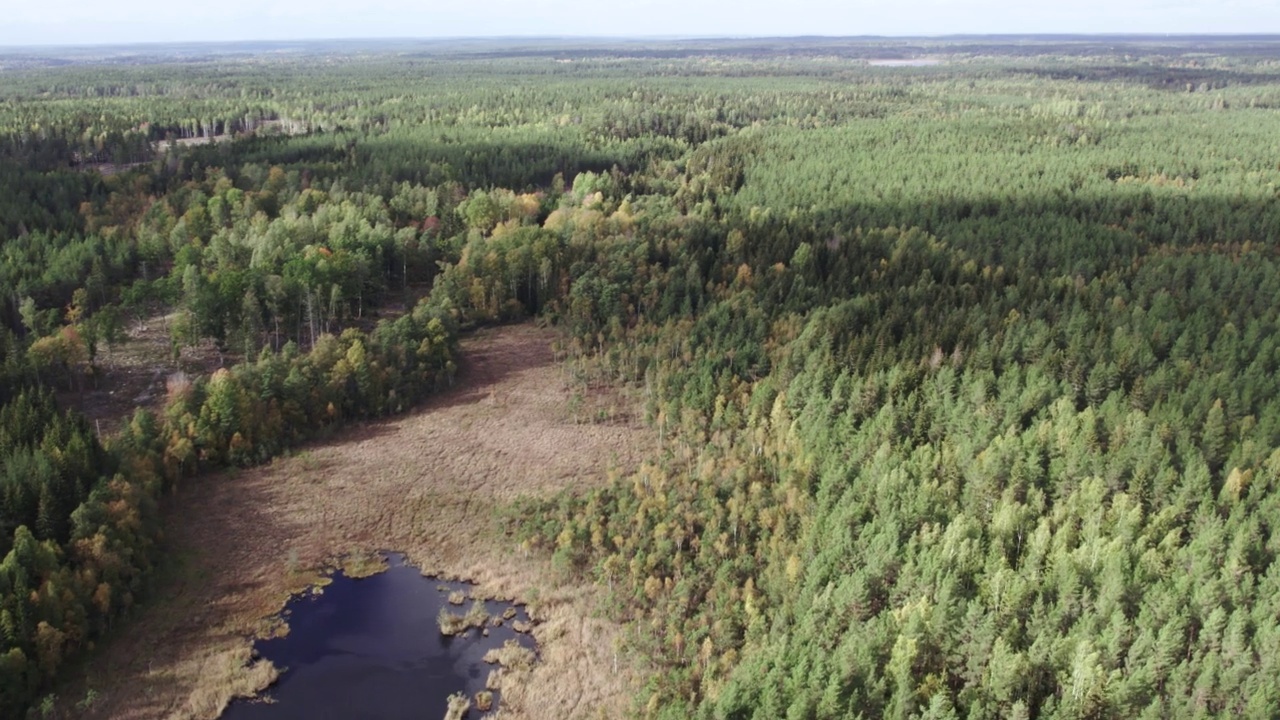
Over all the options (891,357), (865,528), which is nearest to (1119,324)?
(891,357)

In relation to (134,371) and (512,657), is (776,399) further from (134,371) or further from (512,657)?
(134,371)

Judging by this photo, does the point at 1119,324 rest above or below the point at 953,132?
below

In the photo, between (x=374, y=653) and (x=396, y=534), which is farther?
(x=396, y=534)

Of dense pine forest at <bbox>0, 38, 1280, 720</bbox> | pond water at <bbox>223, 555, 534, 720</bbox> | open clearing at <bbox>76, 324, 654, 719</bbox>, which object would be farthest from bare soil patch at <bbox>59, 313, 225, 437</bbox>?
pond water at <bbox>223, 555, 534, 720</bbox>

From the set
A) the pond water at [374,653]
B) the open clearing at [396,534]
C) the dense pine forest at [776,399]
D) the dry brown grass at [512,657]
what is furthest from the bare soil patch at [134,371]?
the dry brown grass at [512,657]

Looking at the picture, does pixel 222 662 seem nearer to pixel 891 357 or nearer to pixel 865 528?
pixel 865 528

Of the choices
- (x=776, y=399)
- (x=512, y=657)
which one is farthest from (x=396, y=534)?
(x=776, y=399)

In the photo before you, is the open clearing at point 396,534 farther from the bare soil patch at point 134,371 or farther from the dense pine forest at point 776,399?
the bare soil patch at point 134,371
